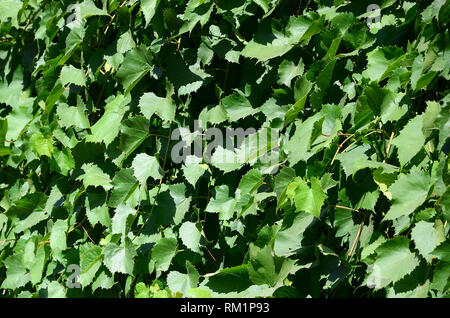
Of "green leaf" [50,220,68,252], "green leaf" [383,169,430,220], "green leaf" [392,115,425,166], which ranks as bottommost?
"green leaf" [383,169,430,220]

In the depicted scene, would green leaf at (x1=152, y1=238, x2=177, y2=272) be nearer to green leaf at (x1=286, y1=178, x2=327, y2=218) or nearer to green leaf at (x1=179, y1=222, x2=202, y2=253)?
green leaf at (x1=179, y1=222, x2=202, y2=253)

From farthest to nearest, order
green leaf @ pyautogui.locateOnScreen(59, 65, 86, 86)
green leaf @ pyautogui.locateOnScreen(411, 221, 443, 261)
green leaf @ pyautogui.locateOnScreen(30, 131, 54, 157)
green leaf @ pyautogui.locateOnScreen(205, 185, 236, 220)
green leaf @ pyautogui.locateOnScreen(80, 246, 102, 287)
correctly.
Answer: green leaf @ pyautogui.locateOnScreen(30, 131, 54, 157) → green leaf @ pyautogui.locateOnScreen(59, 65, 86, 86) → green leaf @ pyautogui.locateOnScreen(80, 246, 102, 287) → green leaf @ pyautogui.locateOnScreen(205, 185, 236, 220) → green leaf @ pyautogui.locateOnScreen(411, 221, 443, 261)

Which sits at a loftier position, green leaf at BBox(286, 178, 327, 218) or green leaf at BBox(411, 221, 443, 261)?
green leaf at BBox(286, 178, 327, 218)

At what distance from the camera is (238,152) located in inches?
78.1

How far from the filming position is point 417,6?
1.65 m

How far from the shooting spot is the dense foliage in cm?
155

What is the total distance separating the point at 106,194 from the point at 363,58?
3.97ft

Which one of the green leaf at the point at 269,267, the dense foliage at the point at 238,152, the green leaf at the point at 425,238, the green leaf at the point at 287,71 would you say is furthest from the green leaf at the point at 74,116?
the green leaf at the point at 425,238

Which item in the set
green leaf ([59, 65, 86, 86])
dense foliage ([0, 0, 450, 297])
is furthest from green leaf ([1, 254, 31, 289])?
green leaf ([59, 65, 86, 86])

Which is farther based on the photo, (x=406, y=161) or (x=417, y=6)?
(x=417, y=6)

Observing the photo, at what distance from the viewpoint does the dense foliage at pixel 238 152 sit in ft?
5.09

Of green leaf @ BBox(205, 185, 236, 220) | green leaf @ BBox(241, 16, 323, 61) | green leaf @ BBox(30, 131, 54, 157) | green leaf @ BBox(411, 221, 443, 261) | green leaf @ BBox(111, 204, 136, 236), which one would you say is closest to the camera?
green leaf @ BBox(411, 221, 443, 261)
